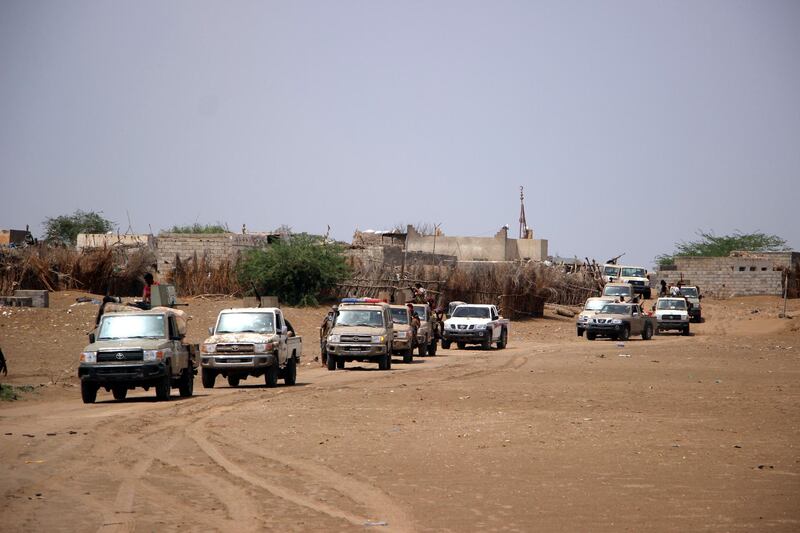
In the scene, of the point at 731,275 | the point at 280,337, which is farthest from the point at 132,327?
the point at 731,275

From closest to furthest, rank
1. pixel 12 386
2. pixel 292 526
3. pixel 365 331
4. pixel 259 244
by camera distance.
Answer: pixel 292 526 < pixel 12 386 < pixel 365 331 < pixel 259 244

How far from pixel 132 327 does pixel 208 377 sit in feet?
12.7

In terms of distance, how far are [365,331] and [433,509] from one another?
21115 millimetres

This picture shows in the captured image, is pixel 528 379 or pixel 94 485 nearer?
pixel 94 485

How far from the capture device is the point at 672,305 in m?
55.0

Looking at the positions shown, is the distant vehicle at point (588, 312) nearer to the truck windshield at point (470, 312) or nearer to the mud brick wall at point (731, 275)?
the truck windshield at point (470, 312)

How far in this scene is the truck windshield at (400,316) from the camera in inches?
1441

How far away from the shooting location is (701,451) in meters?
14.9

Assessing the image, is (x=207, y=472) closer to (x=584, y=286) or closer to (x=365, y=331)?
(x=365, y=331)

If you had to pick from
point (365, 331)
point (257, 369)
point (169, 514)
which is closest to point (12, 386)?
point (257, 369)

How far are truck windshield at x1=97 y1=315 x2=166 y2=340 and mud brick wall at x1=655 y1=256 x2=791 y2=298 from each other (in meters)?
65.2

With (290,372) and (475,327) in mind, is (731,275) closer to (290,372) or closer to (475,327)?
(475,327)

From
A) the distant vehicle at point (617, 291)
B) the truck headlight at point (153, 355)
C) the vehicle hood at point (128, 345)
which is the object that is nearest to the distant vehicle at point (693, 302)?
the distant vehicle at point (617, 291)

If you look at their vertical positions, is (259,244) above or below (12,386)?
above
